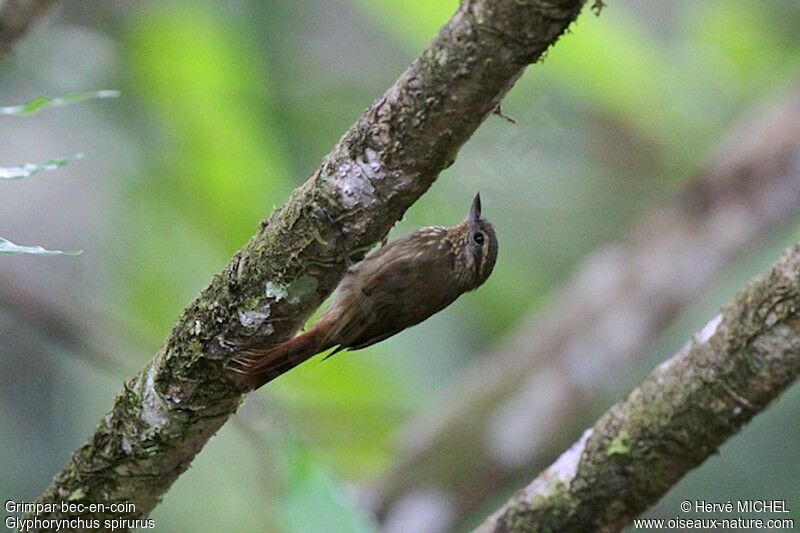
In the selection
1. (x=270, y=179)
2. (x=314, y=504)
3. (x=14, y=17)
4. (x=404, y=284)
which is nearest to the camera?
(x=14, y=17)

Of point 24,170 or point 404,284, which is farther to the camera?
point 404,284

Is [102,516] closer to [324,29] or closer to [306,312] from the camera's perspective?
[306,312]

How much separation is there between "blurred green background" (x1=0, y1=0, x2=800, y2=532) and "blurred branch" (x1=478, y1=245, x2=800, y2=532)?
1.37 m

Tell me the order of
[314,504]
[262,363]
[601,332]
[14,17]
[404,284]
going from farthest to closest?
[601,332] < [314,504] < [404,284] < [14,17] < [262,363]

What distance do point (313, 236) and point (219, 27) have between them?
305 centimetres

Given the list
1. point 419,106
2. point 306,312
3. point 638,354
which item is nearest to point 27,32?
point 306,312

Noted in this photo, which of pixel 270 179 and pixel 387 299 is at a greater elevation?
pixel 387 299

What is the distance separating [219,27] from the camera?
4.87 metres

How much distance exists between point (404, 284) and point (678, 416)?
2.46 ft

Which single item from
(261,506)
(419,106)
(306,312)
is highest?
(419,106)

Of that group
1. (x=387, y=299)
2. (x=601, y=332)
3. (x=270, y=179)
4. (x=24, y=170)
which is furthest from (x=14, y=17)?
(x=601, y=332)

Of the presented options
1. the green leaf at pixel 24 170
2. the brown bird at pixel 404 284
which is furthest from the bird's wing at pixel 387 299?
the green leaf at pixel 24 170

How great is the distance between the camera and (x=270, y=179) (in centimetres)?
470

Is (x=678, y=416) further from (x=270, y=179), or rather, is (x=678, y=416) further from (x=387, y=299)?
(x=270, y=179)
